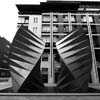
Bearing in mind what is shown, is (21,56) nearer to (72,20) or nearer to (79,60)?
(79,60)

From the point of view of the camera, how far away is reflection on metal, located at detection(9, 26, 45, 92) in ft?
30.3

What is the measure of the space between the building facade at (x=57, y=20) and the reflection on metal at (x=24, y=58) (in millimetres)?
17078

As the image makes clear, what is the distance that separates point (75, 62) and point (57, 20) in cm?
2426

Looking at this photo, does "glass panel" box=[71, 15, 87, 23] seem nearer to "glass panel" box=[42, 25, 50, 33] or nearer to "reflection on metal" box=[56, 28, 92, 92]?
"glass panel" box=[42, 25, 50, 33]

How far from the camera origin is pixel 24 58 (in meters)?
10.0

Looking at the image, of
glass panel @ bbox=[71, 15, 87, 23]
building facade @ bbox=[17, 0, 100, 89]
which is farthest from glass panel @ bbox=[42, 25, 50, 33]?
glass panel @ bbox=[71, 15, 87, 23]

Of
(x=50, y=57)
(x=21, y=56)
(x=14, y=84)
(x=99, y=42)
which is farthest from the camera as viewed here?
(x=99, y=42)

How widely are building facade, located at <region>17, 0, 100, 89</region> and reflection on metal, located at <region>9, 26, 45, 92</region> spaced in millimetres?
17078

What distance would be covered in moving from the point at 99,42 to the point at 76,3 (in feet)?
41.0

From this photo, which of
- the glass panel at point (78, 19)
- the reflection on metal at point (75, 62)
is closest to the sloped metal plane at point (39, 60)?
the reflection on metal at point (75, 62)

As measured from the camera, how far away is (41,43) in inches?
443

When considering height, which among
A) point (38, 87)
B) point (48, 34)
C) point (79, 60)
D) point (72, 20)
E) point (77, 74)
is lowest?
point (38, 87)

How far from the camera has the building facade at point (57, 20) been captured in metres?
29.3

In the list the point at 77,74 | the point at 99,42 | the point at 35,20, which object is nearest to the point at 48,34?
the point at 35,20
